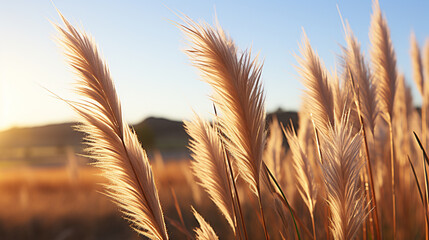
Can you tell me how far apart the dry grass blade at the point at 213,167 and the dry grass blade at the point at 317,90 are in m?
0.36

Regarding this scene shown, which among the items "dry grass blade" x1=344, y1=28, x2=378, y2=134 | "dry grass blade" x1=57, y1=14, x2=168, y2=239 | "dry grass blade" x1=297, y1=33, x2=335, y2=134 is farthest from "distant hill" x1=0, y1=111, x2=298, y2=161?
"dry grass blade" x1=57, y1=14, x2=168, y2=239

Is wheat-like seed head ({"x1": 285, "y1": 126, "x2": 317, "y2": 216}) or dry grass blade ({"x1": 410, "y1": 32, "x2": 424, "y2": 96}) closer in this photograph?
wheat-like seed head ({"x1": 285, "y1": 126, "x2": 317, "y2": 216})

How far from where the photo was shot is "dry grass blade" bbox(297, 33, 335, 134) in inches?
49.4

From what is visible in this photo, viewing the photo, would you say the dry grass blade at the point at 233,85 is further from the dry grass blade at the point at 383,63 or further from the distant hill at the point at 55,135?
the distant hill at the point at 55,135

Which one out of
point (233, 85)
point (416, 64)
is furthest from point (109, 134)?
point (416, 64)

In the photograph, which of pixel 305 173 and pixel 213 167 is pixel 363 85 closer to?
pixel 305 173

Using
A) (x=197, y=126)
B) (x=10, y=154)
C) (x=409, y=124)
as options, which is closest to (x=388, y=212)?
(x=409, y=124)

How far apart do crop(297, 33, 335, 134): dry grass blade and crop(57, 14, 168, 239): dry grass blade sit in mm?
634

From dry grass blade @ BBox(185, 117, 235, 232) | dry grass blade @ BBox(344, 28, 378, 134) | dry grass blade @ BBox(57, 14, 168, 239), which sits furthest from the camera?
dry grass blade @ BBox(344, 28, 378, 134)

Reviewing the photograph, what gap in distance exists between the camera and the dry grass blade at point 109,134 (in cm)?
89

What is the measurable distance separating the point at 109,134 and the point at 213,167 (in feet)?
1.22

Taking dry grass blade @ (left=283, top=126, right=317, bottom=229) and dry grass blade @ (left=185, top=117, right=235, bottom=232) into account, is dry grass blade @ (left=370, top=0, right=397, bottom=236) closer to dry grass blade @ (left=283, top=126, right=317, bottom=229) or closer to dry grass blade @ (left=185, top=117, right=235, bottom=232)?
dry grass blade @ (left=283, top=126, right=317, bottom=229)

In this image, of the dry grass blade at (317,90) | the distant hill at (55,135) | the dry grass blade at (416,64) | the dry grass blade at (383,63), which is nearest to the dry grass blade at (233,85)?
the dry grass blade at (317,90)

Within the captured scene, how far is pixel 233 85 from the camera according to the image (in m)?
0.92
